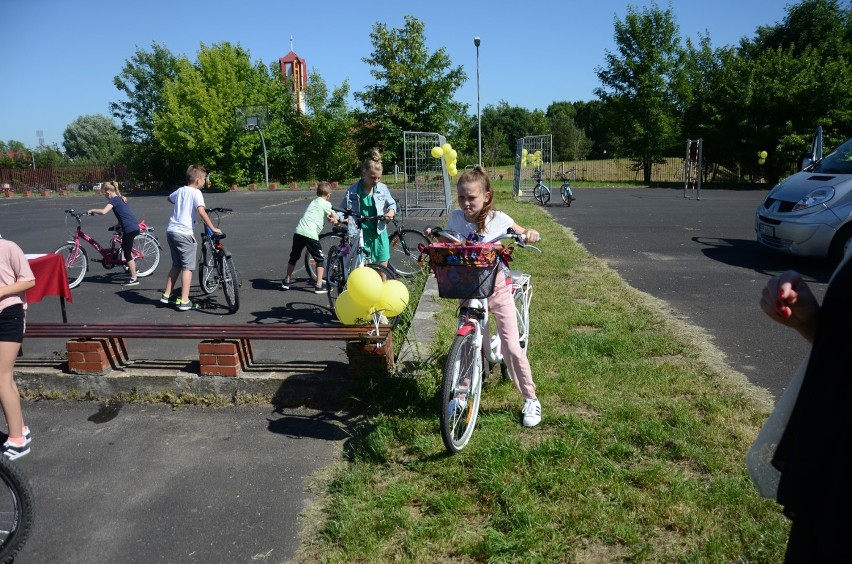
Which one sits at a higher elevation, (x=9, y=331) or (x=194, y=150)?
(x=194, y=150)

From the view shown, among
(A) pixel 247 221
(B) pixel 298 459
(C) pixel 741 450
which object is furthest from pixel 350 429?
(A) pixel 247 221

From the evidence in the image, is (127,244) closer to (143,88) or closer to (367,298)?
(367,298)

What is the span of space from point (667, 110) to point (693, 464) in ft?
129

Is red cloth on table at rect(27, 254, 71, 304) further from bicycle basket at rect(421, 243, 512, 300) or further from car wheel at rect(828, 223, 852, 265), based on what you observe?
car wheel at rect(828, 223, 852, 265)

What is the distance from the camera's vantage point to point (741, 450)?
12.4 ft

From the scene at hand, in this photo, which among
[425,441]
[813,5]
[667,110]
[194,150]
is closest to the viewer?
[425,441]

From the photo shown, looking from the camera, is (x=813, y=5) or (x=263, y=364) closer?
(x=263, y=364)

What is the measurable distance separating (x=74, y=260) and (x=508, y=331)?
8.69 meters

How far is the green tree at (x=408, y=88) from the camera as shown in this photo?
124ft

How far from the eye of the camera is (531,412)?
4.25 metres

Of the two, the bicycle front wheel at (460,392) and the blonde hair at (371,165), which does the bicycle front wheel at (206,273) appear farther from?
the bicycle front wheel at (460,392)

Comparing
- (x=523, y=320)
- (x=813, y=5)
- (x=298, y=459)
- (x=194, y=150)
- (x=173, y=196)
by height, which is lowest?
(x=298, y=459)

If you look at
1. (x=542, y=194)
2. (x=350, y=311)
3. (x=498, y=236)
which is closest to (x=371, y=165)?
(x=350, y=311)

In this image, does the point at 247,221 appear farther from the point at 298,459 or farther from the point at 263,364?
the point at 298,459
